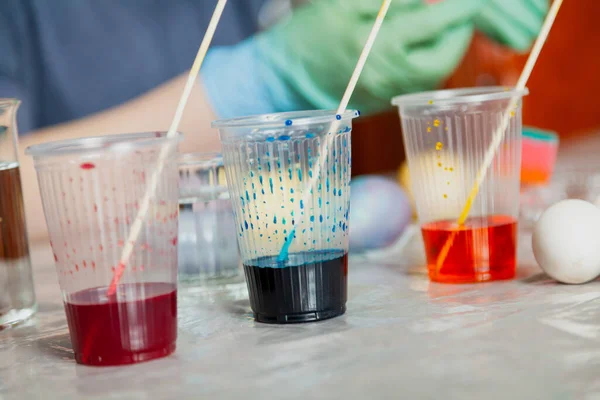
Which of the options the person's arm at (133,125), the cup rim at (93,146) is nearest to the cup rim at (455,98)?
the cup rim at (93,146)

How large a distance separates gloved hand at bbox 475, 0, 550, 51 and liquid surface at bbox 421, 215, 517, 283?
49.2 inches

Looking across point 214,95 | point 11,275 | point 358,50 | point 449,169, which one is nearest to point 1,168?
point 11,275

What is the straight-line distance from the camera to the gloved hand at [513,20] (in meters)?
2.20

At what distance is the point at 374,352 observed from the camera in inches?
31.9

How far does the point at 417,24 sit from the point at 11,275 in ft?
4.51

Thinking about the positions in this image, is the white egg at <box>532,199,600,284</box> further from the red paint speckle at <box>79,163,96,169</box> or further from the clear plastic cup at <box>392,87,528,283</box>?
the red paint speckle at <box>79,163,96,169</box>

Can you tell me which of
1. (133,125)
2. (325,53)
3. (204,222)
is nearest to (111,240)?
(204,222)

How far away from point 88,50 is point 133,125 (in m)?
0.21

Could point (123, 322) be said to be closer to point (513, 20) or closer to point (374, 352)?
point (374, 352)

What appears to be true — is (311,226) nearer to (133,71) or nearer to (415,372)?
(415,372)

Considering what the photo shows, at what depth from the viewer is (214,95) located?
2062 millimetres

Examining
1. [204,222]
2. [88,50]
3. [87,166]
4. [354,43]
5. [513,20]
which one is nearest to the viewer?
[87,166]

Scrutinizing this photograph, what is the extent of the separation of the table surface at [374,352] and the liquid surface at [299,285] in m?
0.02

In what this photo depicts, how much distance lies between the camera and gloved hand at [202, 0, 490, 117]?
2.06 metres
